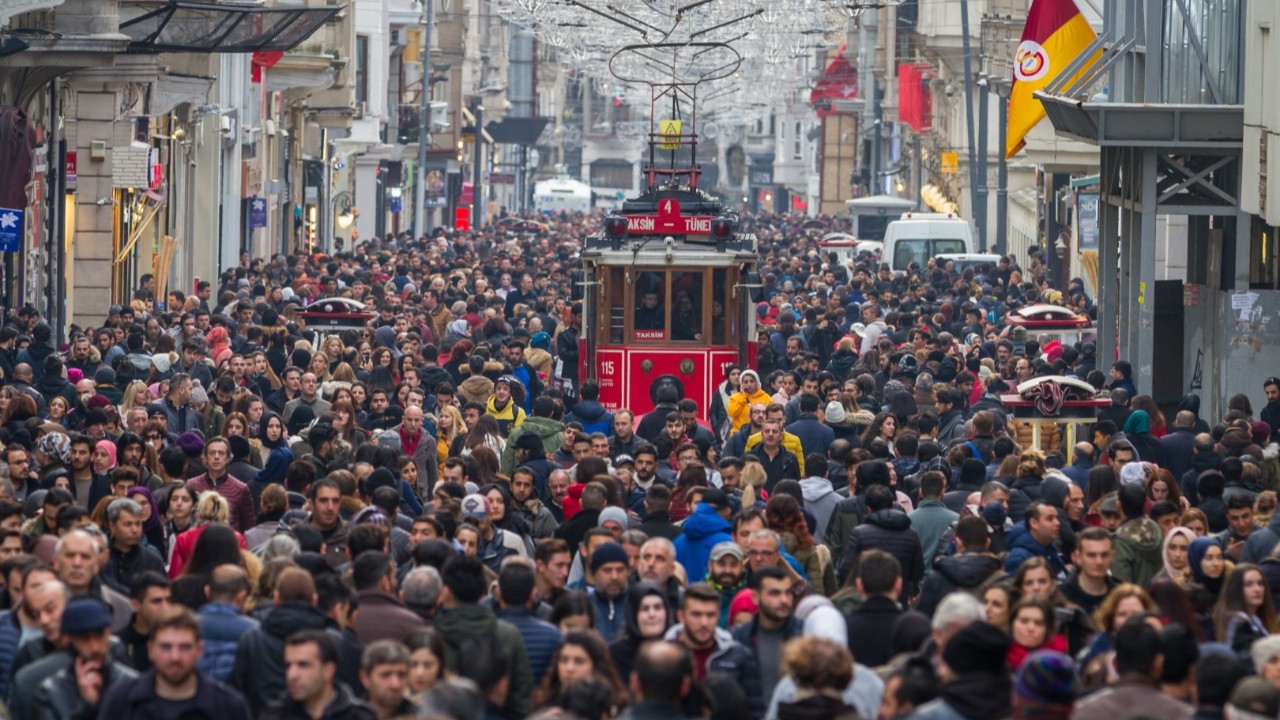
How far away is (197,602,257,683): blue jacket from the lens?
927cm

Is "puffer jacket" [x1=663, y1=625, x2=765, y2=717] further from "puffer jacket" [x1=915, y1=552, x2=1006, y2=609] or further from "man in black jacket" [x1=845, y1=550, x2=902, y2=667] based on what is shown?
"puffer jacket" [x1=915, y1=552, x2=1006, y2=609]

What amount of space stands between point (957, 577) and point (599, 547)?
153cm

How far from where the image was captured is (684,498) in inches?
548

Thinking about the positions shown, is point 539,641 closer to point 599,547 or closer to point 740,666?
point 740,666

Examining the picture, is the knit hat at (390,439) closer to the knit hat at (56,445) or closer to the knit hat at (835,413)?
the knit hat at (56,445)

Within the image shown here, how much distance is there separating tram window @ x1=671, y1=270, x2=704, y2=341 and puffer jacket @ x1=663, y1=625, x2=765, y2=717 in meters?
15.2

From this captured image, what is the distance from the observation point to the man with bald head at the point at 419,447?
17.2m

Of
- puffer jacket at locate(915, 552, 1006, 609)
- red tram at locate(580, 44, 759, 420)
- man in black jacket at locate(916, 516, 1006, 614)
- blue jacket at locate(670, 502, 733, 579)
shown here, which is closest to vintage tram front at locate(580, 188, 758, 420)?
red tram at locate(580, 44, 759, 420)

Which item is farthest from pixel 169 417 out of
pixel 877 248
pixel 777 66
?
pixel 777 66

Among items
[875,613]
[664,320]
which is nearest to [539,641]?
[875,613]

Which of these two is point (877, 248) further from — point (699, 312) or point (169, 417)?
point (169, 417)

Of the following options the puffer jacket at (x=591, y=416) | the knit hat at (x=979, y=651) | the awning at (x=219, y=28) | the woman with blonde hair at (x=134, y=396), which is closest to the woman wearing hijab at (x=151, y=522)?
the knit hat at (x=979, y=651)

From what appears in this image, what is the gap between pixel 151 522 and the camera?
41.7 feet

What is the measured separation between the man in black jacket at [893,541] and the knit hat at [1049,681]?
157 inches
